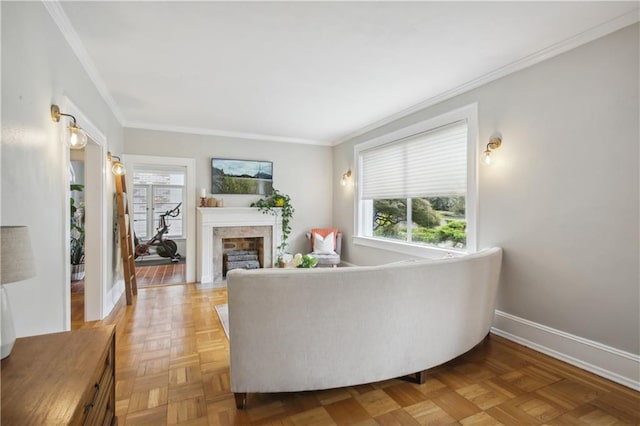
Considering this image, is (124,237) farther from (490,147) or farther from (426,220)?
(490,147)

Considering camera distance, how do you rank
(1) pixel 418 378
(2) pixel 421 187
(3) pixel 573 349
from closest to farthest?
(1) pixel 418 378, (3) pixel 573 349, (2) pixel 421 187

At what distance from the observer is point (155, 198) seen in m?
7.10

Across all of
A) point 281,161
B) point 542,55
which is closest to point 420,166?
point 542,55

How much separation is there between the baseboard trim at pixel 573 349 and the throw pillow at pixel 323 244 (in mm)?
2766

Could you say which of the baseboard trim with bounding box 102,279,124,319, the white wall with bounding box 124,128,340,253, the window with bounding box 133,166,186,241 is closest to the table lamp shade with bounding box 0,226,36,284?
the baseboard trim with bounding box 102,279,124,319

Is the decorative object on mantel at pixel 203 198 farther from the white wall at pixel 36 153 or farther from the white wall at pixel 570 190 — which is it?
the white wall at pixel 570 190

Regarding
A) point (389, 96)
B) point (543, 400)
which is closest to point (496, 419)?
point (543, 400)

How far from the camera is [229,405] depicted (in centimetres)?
180

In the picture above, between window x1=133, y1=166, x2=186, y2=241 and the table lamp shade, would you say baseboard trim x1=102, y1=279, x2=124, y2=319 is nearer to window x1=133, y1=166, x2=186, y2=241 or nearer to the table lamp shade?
the table lamp shade

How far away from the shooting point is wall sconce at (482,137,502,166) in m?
2.81

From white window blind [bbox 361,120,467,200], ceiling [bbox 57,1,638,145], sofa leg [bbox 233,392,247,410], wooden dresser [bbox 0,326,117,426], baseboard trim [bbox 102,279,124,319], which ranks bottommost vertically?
sofa leg [bbox 233,392,247,410]

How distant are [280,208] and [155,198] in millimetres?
3662

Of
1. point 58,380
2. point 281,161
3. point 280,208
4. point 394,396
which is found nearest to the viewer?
point 58,380

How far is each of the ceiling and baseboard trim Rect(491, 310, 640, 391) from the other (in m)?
2.22
